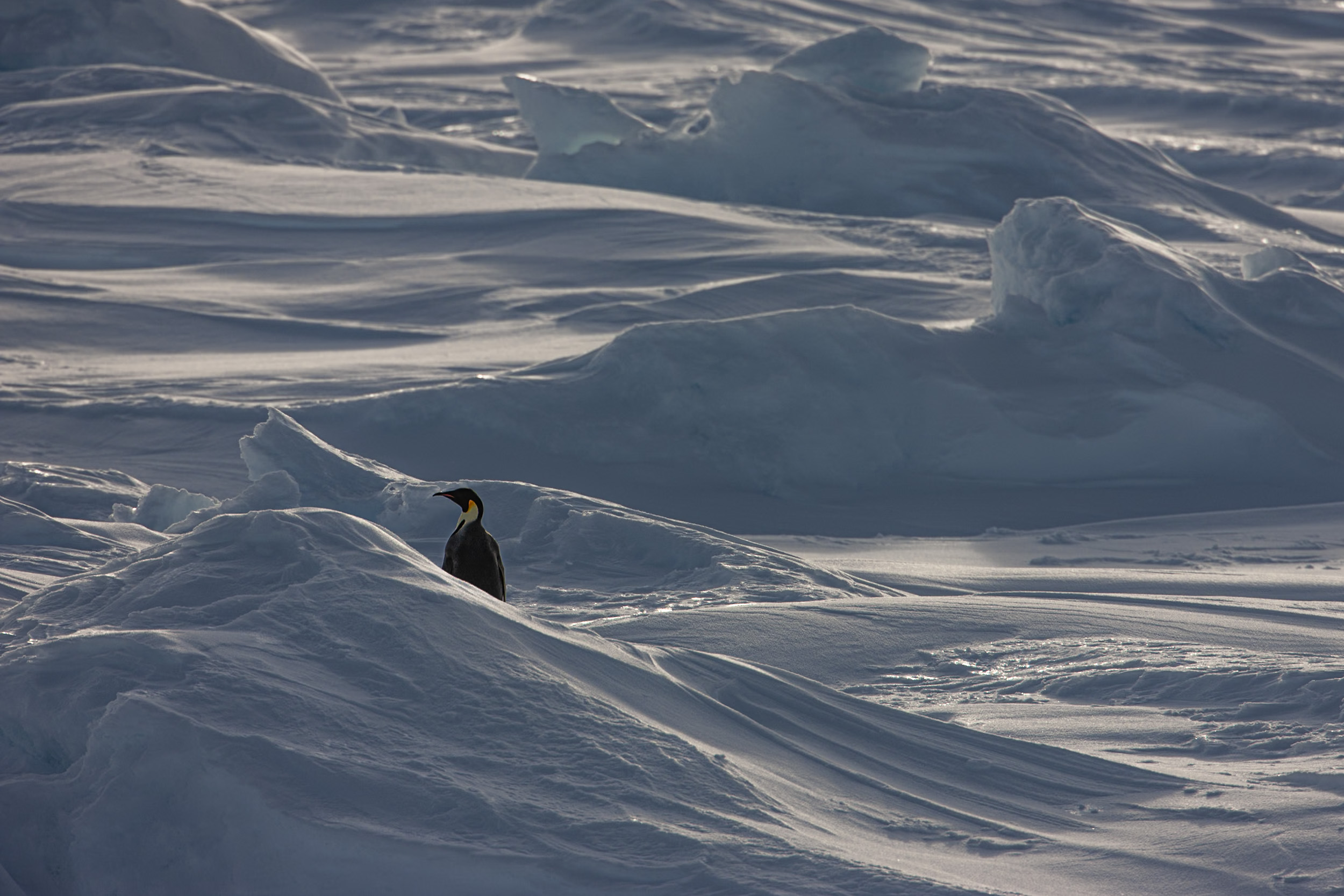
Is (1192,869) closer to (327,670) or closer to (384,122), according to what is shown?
(327,670)

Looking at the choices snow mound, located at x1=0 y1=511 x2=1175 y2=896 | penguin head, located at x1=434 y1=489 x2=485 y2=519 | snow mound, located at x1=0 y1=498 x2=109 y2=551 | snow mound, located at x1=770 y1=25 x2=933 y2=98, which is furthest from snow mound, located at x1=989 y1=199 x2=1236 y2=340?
snow mound, located at x1=770 y1=25 x2=933 y2=98

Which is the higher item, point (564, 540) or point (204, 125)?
point (204, 125)

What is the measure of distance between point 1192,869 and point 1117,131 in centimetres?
1778

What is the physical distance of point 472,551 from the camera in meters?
3.85

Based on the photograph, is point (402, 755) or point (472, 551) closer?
point (402, 755)

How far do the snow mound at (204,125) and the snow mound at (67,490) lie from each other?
7.36 m

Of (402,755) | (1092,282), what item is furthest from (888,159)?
(402,755)

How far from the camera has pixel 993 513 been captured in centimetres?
620

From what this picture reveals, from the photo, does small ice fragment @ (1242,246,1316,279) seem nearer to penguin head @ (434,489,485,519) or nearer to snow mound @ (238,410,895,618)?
snow mound @ (238,410,895,618)

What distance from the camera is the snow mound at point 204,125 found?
492 inches

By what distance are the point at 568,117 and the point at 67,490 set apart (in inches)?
349

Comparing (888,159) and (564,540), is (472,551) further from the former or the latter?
(888,159)

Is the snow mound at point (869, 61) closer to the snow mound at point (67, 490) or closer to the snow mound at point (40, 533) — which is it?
the snow mound at point (67, 490)

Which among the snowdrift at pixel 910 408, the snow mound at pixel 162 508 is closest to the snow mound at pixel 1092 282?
the snowdrift at pixel 910 408
